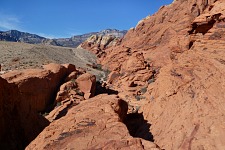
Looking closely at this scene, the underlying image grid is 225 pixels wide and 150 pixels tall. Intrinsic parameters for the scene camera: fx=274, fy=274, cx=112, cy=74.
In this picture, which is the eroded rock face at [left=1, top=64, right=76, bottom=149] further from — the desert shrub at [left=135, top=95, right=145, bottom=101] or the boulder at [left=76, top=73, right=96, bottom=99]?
the desert shrub at [left=135, top=95, right=145, bottom=101]

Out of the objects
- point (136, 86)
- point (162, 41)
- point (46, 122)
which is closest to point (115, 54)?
point (162, 41)

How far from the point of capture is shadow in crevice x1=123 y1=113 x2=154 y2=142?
39.5ft

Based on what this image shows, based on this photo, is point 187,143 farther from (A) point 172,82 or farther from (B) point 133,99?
(B) point 133,99

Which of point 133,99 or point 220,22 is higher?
point 220,22

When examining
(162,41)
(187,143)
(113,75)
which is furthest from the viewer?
(162,41)

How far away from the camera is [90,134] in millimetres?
9055

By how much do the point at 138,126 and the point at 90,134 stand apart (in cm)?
512

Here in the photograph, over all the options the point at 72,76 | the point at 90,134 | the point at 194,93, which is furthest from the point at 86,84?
the point at 90,134

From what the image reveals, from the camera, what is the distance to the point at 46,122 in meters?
16.5

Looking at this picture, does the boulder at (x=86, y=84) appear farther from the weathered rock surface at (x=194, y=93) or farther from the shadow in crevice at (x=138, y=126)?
the weathered rock surface at (x=194, y=93)

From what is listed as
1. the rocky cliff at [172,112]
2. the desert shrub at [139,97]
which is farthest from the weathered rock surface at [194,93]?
the desert shrub at [139,97]

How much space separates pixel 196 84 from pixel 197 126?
2408 millimetres

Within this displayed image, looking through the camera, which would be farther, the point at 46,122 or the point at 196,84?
the point at 46,122

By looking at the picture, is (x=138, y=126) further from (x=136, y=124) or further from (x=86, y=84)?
(x=86, y=84)
